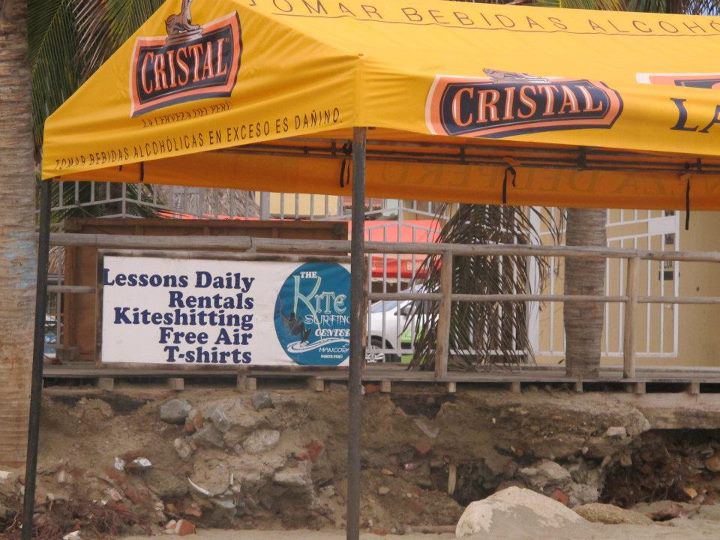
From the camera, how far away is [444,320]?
8.97 meters

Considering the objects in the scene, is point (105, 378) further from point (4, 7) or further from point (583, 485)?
point (583, 485)

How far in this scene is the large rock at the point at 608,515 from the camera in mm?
7898

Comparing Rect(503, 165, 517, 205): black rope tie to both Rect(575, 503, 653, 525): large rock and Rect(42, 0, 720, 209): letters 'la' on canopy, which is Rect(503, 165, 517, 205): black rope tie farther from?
Rect(575, 503, 653, 525): large rock

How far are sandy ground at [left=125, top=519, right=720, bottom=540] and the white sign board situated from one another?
1.37 metres

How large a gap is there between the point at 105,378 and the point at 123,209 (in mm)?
2942

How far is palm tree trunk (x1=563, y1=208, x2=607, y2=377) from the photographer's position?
9.77 m

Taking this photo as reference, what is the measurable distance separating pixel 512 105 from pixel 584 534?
11.1 feet

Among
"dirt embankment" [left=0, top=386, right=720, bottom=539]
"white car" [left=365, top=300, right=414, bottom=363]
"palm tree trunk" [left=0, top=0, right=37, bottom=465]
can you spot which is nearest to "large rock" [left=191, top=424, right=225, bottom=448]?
"dirt embankment" [left=0, top=386, right=720, bottom=539]

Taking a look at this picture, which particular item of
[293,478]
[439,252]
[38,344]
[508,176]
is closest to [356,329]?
[38,344]

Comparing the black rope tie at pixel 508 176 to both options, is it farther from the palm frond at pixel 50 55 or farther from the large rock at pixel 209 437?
the palm frond at pixel 50 55

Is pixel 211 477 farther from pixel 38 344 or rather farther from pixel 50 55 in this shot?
pixel 50 55

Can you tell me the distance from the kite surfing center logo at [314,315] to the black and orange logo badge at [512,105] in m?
4.12

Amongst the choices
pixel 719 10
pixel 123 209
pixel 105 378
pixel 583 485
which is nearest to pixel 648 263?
pixel 719 10

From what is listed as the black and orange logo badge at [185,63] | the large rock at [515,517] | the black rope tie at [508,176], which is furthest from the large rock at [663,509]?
the black and orange logo badge at [185,63]
